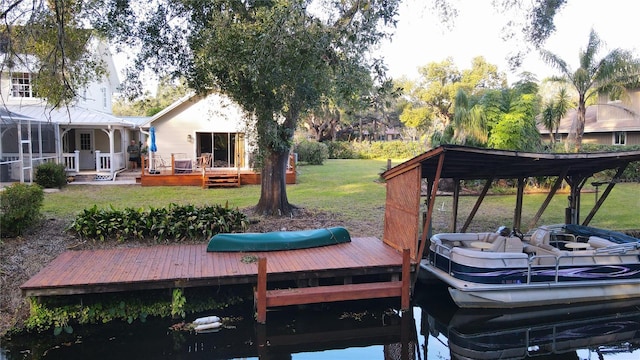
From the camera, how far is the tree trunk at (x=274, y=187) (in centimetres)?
1364

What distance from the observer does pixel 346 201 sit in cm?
1694

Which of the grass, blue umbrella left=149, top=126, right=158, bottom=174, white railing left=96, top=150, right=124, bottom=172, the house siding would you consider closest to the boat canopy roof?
the grass

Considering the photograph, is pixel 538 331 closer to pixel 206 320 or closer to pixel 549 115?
pixel 206 320

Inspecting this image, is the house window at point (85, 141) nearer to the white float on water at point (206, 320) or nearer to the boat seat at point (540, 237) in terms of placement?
the white float on water at point (206, 320)

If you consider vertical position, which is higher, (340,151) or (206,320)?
(340,151)

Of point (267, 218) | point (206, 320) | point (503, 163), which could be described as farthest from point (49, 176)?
point (503, 163)

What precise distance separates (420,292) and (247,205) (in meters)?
7.68

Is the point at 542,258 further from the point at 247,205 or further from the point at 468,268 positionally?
the point at 247,205

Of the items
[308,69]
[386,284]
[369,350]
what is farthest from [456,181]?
[369,350]

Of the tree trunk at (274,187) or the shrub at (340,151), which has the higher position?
the shrub at (340,151)

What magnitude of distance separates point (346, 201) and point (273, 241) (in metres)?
7.75

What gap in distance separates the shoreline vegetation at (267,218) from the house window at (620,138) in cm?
666

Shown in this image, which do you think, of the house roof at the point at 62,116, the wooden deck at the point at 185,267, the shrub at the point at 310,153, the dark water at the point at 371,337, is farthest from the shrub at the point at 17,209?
the shrub at the point at 310,153

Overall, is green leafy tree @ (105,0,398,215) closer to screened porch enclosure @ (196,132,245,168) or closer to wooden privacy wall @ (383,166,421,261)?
wooden privacy wall @ (383,166,421,261)
